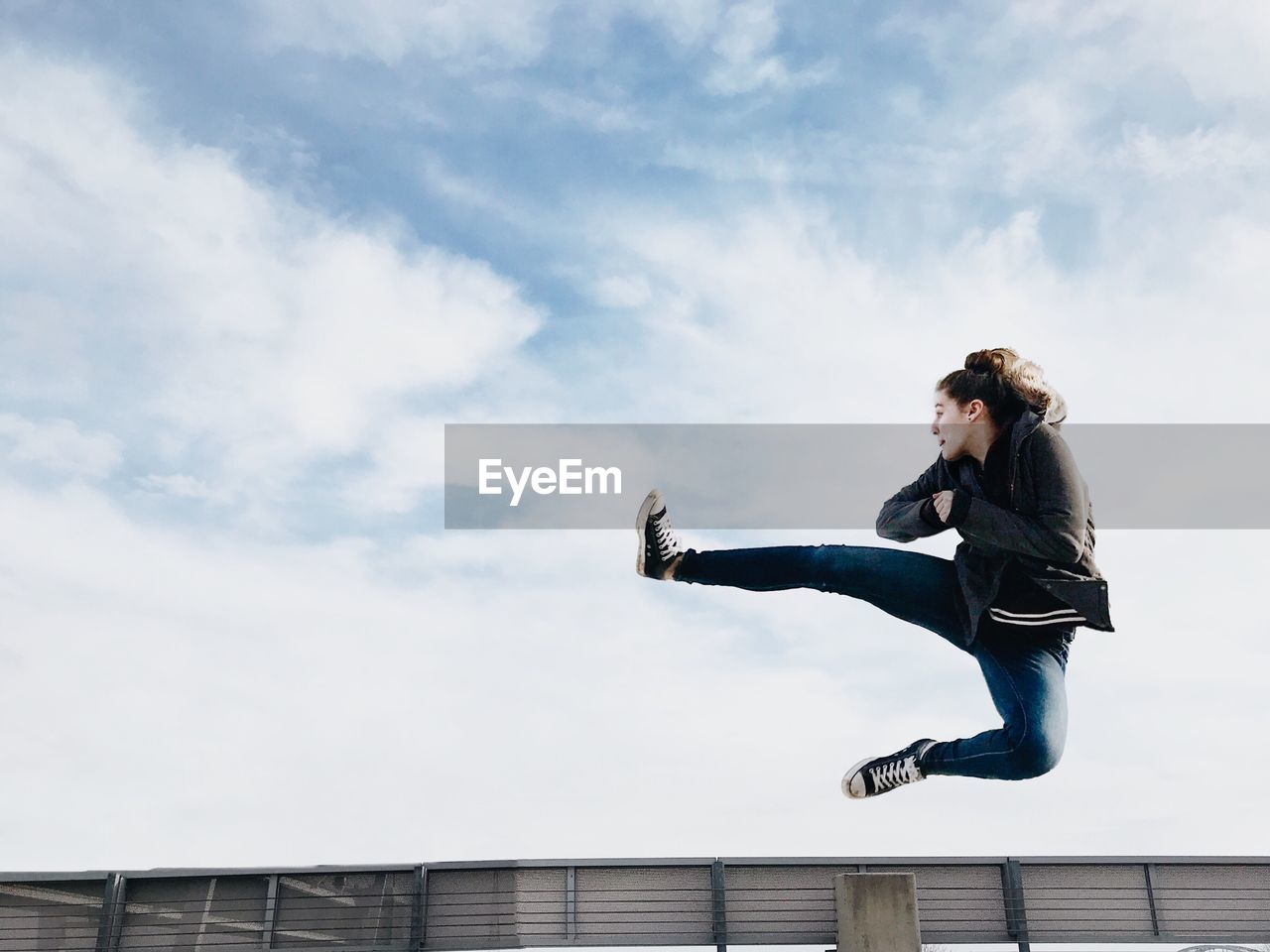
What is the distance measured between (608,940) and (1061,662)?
6.08 metres

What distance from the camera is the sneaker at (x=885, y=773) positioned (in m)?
13.3

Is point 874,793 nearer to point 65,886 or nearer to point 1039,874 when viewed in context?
point 1039,874

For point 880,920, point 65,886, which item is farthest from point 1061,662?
point 65,886

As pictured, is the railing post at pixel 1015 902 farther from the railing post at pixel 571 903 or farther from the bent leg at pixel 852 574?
the railing post at pixel 571 903

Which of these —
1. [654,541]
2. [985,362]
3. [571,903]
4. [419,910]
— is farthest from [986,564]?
[419,910]

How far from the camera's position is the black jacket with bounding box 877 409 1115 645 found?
13227 millimetres

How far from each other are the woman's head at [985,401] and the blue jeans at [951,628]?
1518mm

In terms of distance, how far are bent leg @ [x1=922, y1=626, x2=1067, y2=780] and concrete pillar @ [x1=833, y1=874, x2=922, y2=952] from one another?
4.42 ft

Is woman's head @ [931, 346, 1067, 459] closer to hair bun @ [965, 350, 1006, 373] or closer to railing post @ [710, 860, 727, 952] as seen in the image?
hair bun @ [965, 350, 1006, 373]

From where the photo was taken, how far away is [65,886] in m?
13.3

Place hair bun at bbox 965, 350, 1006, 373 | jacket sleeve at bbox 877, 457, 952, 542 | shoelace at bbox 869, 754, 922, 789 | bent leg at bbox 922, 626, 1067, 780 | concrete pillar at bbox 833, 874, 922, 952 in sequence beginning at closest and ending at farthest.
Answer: concrete pillar at bbox 833, 874, 922, 952 < bent leg at bbox 922, 626, 1067, 780 < shoelace at bbox 869, 754, 922, 789 < jacket sleeve at bbox 877, 457, 952, 542 < hair bun at bbox 965, 350, 1006, 373

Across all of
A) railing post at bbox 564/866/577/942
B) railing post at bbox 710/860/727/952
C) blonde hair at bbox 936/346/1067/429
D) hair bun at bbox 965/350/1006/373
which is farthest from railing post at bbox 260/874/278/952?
hair bun at bbox 965/350/1006/373

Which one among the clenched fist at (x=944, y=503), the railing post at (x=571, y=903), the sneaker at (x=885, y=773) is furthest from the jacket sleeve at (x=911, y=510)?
the railing post at (x=571, y=903)

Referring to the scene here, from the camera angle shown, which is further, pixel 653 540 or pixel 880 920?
pixel 653 540
